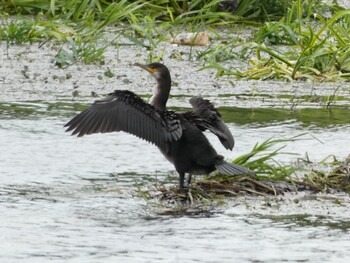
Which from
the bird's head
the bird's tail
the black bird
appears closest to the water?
the bird's tail

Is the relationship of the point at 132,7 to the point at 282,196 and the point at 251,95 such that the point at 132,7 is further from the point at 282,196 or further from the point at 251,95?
the point at 282,196

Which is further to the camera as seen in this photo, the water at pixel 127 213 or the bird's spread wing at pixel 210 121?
the bird's spread wing at pixel 210 121

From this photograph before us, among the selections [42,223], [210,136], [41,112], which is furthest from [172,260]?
[41,112]

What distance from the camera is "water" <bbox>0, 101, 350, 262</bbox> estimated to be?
7004mm

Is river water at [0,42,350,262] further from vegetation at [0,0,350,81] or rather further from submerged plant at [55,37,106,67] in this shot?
submerged plant at [55,37,106,67]

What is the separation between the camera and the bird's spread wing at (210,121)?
338 inches

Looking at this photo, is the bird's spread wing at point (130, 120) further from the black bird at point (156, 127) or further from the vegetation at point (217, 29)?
the vegetation at point (217, 29)

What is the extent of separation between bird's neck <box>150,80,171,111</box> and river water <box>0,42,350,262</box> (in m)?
0.52

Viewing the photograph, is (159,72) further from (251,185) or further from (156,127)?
(251,185)

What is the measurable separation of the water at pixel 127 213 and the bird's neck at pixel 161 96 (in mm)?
524

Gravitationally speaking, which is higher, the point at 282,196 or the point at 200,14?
the point at 200,14

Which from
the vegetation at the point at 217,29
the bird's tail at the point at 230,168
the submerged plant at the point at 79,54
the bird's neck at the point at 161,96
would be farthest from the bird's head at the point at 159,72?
the submerged plant at the point at 79,54

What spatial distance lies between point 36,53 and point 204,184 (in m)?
6.04

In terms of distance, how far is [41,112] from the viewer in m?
11.4
